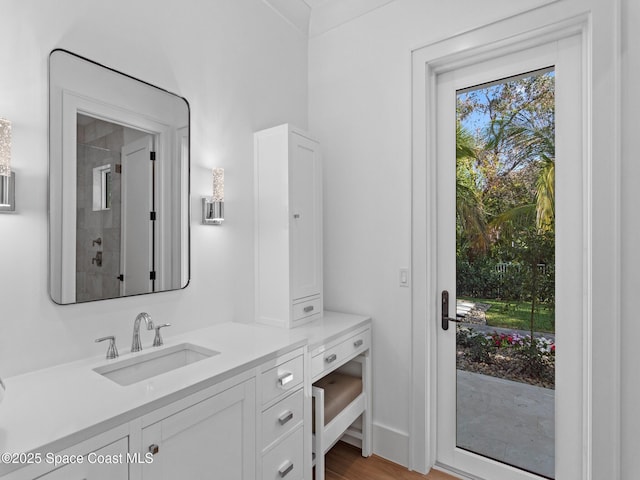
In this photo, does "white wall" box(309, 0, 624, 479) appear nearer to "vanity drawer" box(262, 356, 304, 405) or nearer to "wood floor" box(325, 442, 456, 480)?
"wood floor" box(325, 442, 456, 480)

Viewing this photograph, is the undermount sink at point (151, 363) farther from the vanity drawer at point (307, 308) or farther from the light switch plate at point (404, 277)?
the light switch plate at point (404, 277)

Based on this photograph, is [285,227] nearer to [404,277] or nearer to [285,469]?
[404,277]

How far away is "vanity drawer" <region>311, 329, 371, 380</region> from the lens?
177 cm

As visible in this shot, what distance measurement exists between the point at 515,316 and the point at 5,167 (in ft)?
7.41

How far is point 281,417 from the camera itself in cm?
152

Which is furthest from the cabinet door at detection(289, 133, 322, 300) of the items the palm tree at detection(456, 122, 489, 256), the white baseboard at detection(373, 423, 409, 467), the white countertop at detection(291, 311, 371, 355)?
the white baseboard at detection(373, 423, 409, 467)

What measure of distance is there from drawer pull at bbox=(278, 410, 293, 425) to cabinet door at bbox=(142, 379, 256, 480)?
0.53ft

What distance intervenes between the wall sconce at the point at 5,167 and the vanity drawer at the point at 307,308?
1.29 meters

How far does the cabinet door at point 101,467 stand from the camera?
0.87 meters

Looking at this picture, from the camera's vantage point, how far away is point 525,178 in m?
1.87

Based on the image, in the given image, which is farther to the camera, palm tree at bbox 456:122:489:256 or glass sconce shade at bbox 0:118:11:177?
palm tree at bbox 456:122:489:256

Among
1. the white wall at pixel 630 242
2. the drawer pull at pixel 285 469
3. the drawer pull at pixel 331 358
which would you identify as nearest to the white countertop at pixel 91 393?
the drawer pull at pixel 331 358

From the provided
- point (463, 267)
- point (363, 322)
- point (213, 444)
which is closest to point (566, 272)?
point (463, 267)

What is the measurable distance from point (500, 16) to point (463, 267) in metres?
1.28
